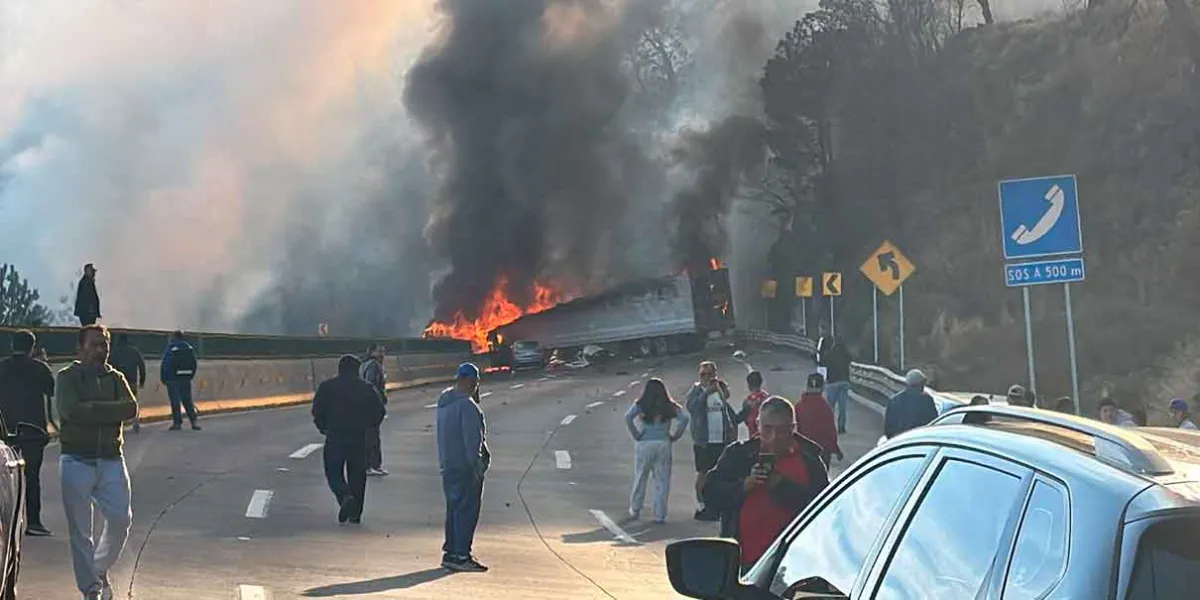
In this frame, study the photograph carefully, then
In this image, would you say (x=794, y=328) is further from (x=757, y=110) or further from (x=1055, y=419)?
(x=1055, y=419)

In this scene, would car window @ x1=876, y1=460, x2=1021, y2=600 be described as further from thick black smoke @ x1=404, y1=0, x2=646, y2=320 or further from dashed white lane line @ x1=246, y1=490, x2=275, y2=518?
thick black smoke @ x1=404, y1=0, x2=646, y2=320

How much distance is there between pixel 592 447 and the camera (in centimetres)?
2430

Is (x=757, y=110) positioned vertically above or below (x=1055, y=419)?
above

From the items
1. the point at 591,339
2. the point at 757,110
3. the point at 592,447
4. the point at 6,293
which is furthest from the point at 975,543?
the point at 757,110

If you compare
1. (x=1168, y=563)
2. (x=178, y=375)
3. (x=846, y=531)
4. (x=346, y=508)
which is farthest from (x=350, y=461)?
(x=1168, y=563)

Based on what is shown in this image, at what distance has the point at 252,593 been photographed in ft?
34.6

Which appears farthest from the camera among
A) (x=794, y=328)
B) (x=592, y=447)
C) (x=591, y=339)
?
(x=794, y=328)

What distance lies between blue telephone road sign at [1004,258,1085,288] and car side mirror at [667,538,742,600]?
1052 centimetres

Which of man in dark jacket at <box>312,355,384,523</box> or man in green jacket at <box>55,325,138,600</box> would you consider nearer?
man in green jacket at <box>55,325,138,600</box>

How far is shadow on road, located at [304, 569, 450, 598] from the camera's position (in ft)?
35.3

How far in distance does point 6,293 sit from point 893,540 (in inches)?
2368

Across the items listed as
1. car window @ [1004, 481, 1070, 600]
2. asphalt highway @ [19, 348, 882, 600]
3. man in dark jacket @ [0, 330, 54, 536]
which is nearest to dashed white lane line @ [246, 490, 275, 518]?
asphalt highway @ [19, 348, 882, 600]

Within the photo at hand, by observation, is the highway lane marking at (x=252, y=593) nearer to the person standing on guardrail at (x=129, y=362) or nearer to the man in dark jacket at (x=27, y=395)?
the man in dark jacket at (x=27, y=395)

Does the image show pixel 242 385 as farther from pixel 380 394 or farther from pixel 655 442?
pixel 655 442
